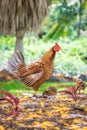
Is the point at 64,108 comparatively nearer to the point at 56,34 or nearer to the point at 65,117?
the point at 65,117

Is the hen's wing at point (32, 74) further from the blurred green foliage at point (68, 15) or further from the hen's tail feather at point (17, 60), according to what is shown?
the blurred green foliage at point (68, 15)

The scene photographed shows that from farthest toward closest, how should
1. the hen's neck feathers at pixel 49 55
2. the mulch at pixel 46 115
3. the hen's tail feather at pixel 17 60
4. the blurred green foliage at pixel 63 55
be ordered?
the blurred green foliage at pixel 63 55 < the hen's tail feather at pixel 17 60 < the hen's neck feathers at pixel 49 55 < the mulch at pixel 46 115

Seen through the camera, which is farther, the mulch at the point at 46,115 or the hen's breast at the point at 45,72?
the hen's breast at the point at 45,72

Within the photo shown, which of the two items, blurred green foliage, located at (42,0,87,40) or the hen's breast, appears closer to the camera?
the hen's breast

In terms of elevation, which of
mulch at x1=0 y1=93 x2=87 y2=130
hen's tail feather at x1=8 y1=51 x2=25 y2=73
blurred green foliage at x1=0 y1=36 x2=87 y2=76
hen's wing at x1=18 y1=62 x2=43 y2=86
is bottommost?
mulch at x1=0 y1=93 x2=87 y2=130

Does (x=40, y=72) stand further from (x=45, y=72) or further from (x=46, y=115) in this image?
(x=46, y=115)

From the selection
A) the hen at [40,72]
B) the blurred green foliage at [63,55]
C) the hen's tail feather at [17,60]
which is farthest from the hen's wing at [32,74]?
the blurred green foliage at [63,55]

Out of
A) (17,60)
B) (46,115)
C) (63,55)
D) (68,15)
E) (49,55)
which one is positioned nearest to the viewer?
(46,115)

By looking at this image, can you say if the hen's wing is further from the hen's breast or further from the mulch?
the mulch

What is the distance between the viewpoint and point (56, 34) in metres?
24.5

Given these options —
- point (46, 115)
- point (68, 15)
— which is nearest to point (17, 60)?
point (46, 115)

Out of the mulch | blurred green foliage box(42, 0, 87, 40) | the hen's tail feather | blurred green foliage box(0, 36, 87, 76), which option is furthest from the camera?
blurred green foliage box(42, 0, 87, 40)

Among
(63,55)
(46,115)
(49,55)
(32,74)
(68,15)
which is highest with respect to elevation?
(68,15)

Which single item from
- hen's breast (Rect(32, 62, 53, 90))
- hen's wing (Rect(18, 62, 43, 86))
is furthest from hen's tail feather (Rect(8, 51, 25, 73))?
hen's breast (Rect(32, 62, 53, 90))
